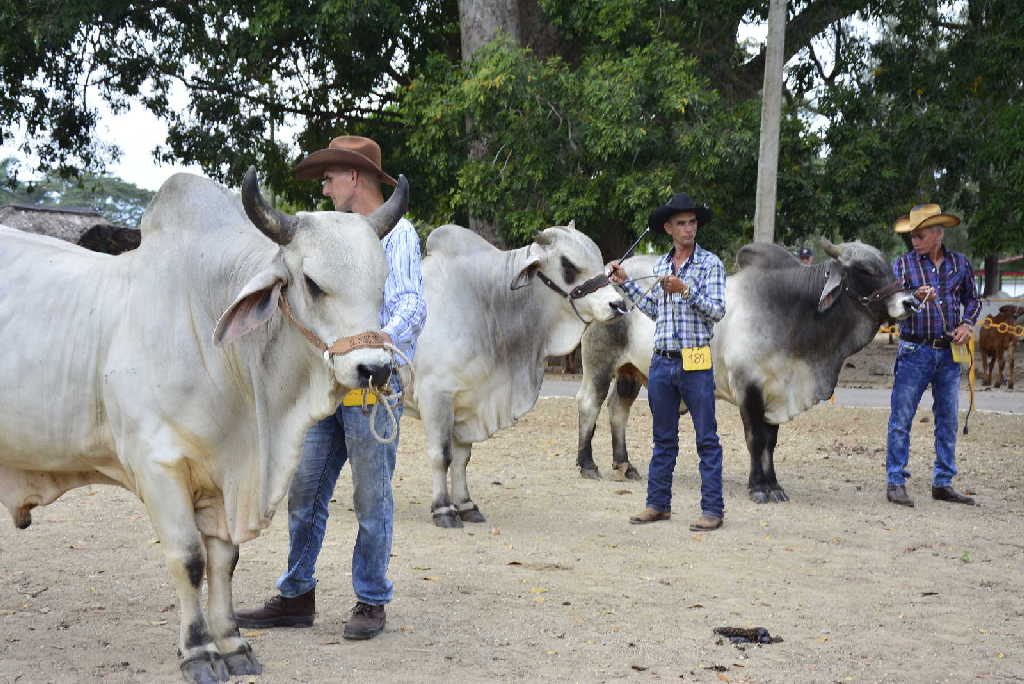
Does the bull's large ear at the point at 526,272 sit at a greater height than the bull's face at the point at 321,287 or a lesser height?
greater

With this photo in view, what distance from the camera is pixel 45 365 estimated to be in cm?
471

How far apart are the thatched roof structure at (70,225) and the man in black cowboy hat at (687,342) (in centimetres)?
947

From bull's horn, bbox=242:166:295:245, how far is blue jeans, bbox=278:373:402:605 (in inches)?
35.9

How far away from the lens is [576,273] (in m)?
7.95

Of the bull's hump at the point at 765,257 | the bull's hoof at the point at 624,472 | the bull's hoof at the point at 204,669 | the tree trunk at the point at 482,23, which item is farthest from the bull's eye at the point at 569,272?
the tree trunk at the point at 482,23

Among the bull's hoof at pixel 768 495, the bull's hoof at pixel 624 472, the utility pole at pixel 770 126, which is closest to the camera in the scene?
the bull's hoof at pixel 768 495

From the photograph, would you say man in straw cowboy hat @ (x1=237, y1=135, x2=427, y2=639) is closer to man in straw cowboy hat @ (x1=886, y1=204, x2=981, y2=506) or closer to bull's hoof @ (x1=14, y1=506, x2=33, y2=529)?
bull's hoof @ (x1=14, y1=506, x2=33, y2=529)

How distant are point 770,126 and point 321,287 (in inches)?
426

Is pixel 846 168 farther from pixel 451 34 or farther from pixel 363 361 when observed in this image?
pixel 363 361

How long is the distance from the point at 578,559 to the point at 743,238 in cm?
1141

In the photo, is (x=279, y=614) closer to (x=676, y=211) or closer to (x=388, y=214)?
(x=388, y=214)

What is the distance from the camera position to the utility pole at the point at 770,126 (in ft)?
46.2

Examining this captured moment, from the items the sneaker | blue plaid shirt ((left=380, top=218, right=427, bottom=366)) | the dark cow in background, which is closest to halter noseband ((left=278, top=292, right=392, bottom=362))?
blue plaid shirt ((left=380, top=218, right=427, bottom=366))

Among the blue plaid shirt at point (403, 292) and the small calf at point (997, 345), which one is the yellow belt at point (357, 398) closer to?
the blue plaid shirt at point (403, 292)
